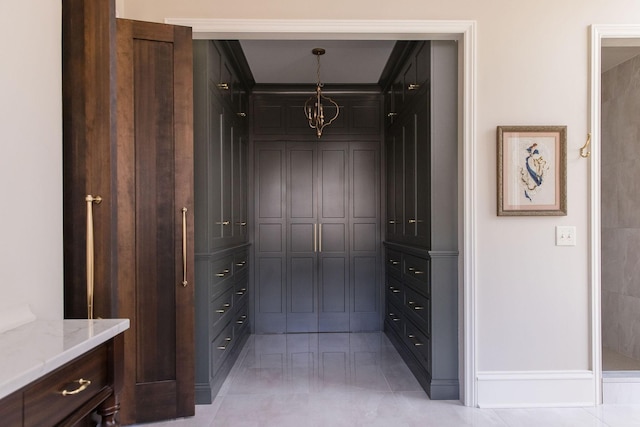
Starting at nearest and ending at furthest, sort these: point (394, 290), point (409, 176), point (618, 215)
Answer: point (409, 176) → point (618, 215) → point (394, 290)

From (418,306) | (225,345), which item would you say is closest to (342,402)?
(418,306)

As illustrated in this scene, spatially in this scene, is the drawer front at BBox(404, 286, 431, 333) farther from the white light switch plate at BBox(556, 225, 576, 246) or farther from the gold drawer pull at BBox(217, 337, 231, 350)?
the gold drawer pull at BBox(217, 337, 231, 350)

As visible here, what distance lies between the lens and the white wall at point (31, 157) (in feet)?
4.60

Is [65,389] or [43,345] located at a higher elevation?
[43,345]

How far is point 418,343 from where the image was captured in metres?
3.23

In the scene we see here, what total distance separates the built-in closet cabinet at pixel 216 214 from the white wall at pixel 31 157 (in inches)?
47.8

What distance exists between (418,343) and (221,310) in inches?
60.9

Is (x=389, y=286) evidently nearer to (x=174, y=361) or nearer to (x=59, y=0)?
(x=174, y=361)

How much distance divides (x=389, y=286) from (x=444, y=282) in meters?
1.66

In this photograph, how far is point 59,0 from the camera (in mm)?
1644

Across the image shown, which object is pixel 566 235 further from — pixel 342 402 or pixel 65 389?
pixel 65 389

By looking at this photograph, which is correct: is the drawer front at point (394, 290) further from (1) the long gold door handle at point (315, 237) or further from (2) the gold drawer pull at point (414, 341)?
(1) the long gold door handle at point (315, 237)

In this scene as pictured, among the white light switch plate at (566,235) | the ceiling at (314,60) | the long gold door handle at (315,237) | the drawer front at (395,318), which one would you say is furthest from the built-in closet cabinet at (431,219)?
the long gold door handle at (315,237)

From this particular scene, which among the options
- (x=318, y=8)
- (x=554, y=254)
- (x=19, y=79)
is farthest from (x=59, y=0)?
(x=554, y=254)
